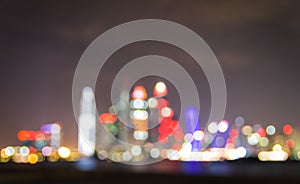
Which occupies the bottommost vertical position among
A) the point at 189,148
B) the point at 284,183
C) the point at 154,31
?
the point at 284,183

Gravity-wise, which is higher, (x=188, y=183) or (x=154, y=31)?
(x=154, y=31)

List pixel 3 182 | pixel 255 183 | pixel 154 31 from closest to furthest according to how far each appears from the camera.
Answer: pixel 3 182, pixel 255 183, pixel 154 31

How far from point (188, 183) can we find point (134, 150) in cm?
9372

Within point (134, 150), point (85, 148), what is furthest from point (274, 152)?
point (85, 148)

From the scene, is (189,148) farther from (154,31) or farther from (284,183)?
(284,183)

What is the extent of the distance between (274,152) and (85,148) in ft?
144

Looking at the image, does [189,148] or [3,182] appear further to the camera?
[189,148]

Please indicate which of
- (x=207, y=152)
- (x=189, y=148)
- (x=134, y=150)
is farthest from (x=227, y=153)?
(x=134, y=150)

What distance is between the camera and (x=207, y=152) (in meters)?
116

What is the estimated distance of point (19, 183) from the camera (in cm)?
1557

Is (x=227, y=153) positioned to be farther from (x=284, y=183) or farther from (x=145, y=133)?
(x=284, y=183)

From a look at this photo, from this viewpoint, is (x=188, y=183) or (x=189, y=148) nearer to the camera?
(x=188, y=183)

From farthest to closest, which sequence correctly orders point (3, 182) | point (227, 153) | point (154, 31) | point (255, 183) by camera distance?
point (227, 153) → point (154, 31) → point (255, 183) → point (3, 182)

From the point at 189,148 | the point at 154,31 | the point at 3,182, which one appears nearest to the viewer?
the point at 3,182
